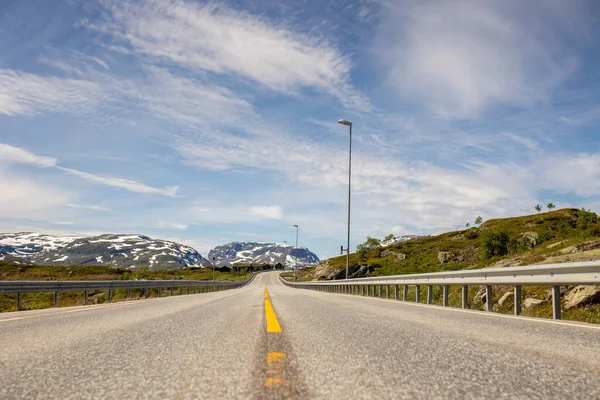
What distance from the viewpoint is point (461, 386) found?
8.31 ft

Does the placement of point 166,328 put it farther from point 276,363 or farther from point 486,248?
point 486,248

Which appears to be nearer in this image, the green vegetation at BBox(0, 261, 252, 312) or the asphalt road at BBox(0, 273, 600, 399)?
the asphalt road at BBox(0, 273, 600, 399)

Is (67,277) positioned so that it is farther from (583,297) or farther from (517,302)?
(517,302)

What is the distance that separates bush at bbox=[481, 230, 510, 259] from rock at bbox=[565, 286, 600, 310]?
52097 mm

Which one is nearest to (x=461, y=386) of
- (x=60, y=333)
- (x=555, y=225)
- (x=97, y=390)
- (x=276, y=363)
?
(x=276, y=363)

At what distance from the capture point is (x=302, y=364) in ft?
10.2

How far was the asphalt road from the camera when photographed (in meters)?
2.44

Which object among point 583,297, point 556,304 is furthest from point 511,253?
point 556,304

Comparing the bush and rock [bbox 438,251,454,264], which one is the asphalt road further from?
rock [bbox 438,251,454,264]

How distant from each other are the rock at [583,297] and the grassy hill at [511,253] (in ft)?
0.72

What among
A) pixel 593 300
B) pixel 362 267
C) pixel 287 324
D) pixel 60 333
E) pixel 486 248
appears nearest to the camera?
pixel 60 333

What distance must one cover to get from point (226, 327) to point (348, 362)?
2.95 metres

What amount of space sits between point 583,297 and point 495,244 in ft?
177

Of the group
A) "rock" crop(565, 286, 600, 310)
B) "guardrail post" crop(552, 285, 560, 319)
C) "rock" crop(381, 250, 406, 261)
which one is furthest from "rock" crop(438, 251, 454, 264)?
"guardrail post" crop(552, 285, 560, 319)
